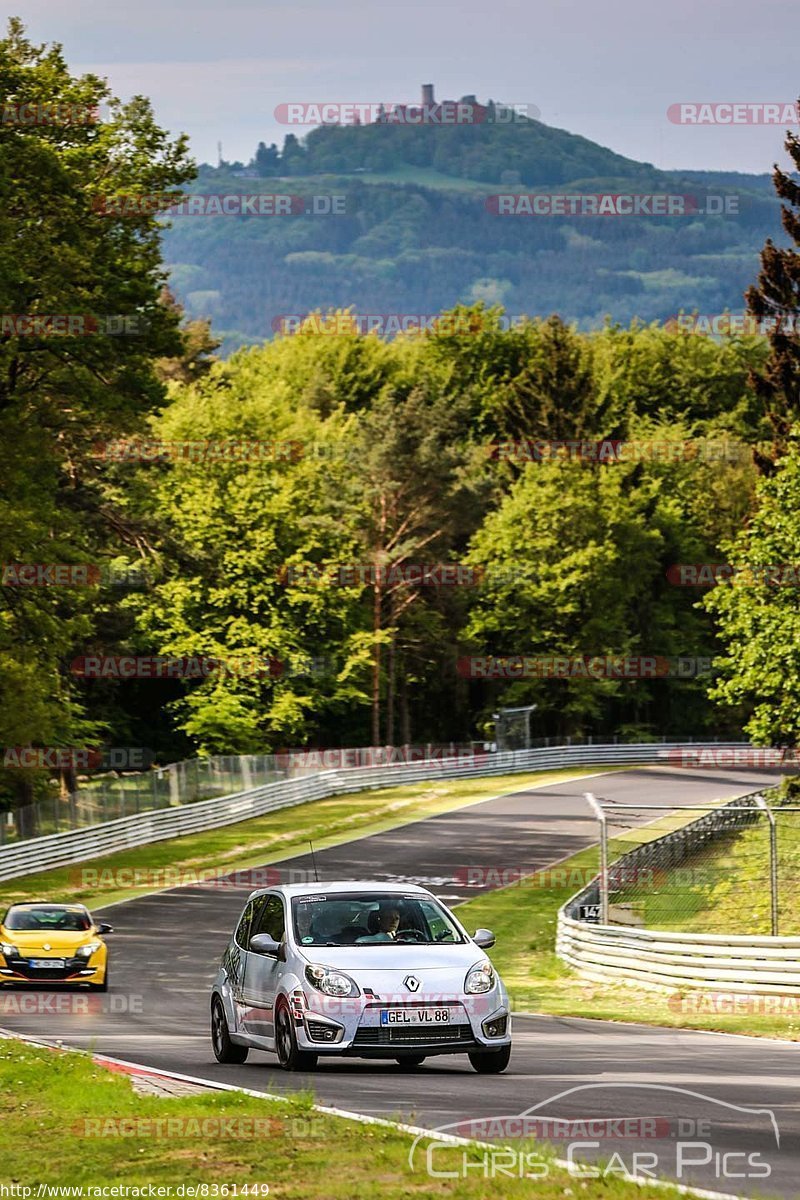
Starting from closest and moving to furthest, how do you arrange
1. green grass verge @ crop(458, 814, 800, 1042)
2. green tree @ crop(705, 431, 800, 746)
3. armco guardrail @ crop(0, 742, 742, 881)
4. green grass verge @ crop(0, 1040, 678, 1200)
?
green grass verge @ crop(0, 1040, 678, 1200), green grass verge @ crop(458, 814, 800, 1042), green tree @ crop(705, 431, 800, 746), armco guardrail @ crop(0, 742, 742, 881)

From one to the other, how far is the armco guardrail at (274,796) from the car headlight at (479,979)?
103 ft

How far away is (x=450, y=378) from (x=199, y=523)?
35610 mm

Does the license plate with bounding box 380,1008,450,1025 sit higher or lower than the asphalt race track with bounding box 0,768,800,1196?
higher

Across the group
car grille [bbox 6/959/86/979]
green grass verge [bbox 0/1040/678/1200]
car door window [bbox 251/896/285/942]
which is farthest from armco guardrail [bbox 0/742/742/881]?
green grass verge [bbox 0/1040/678/1200]

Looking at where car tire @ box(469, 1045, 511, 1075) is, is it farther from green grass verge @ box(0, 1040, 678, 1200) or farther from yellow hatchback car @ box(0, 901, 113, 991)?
yellow hatchback car @ box(0, 901, 113, 991)

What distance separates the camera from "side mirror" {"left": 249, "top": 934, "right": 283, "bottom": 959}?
1509cm

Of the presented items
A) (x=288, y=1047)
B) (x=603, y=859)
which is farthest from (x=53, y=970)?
(x=288, y=1047)

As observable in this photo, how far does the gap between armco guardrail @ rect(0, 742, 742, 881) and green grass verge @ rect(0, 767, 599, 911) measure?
357 millimetres

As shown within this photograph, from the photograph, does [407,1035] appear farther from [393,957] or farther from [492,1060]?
[492,1060]

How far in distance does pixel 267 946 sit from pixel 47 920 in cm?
1271

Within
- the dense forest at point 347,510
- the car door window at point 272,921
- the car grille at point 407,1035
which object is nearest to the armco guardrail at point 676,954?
the car door window at point 272,921

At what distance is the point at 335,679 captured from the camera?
259ft

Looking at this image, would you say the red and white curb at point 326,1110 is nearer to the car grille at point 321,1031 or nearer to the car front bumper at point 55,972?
the car grille at point 321,1031

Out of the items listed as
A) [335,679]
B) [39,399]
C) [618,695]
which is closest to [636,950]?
[39,399]
